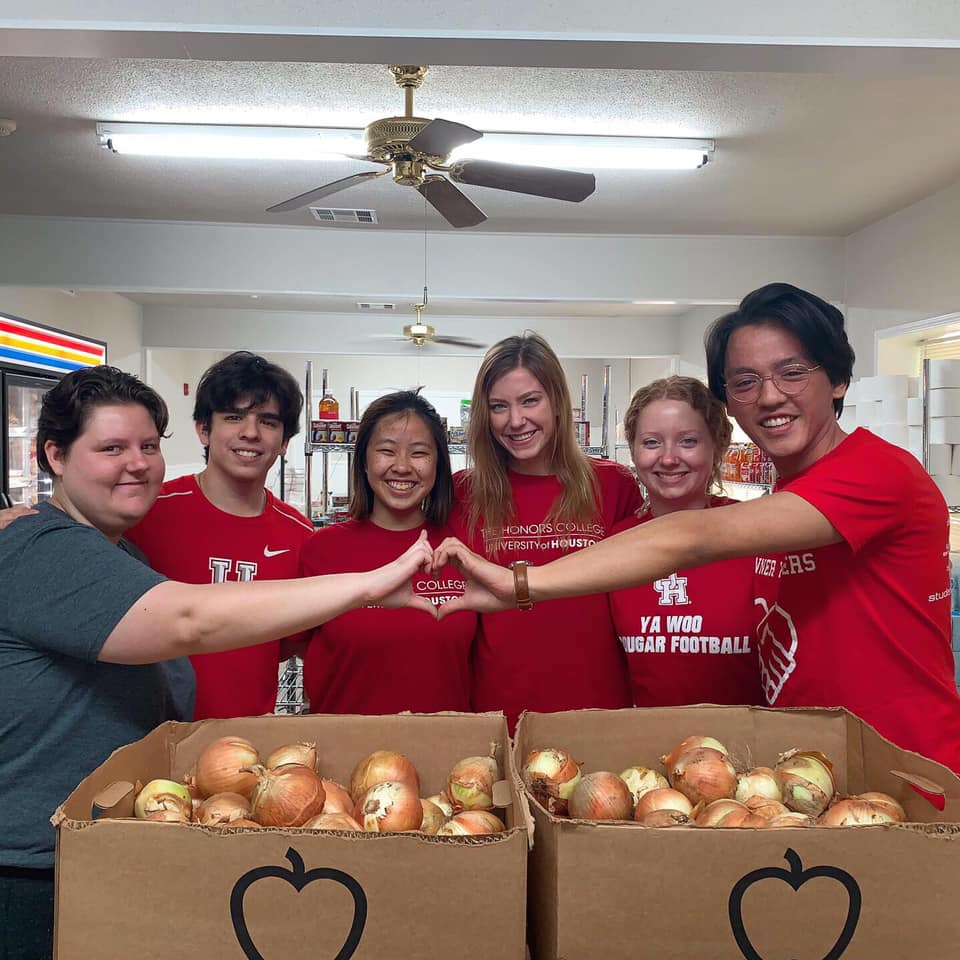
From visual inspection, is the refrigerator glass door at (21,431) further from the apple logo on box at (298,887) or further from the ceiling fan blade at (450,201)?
the apple logo on box at (298,887)

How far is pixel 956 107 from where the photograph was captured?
4.23 m

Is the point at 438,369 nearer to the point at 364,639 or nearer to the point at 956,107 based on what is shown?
the point at 956,107

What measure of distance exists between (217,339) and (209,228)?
348 cm

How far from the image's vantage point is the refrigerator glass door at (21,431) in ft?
21.3

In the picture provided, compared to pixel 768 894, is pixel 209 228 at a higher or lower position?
higher

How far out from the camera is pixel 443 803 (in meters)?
1.17

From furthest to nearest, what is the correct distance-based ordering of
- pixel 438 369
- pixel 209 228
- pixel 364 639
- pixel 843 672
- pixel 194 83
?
pixel 438 369, pixel 209 228, pixel 194 83, pixel 364 639, pixel 843 672

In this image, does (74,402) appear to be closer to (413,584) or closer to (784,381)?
(413,584)

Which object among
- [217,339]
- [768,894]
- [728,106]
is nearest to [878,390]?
[728,106]

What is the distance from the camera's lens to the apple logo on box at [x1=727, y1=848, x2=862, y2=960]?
0.86 meters

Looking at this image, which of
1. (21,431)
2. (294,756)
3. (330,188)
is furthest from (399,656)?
(21,431)

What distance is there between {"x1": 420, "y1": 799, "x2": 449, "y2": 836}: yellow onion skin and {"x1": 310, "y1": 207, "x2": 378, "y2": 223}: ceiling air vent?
5.40 m

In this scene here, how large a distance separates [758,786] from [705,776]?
7cm

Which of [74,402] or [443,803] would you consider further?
[74,402]
